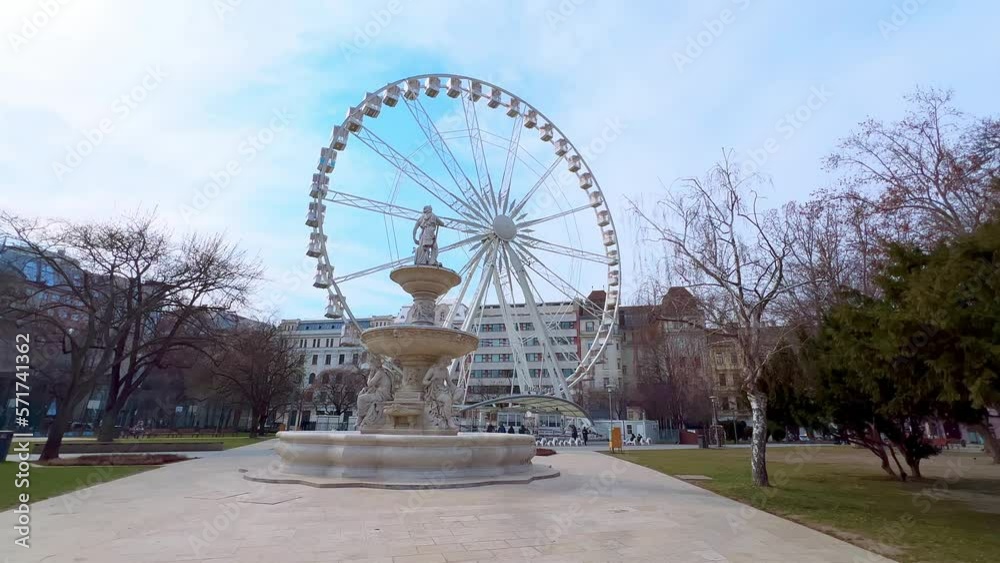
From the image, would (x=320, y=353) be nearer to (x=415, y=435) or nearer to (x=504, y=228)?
(x=504, y=228)

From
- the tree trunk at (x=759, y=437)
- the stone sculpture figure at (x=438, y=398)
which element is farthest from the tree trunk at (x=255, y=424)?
the tree trunk at (x=759, y=437)

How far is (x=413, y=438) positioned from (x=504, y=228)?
58.9 ft

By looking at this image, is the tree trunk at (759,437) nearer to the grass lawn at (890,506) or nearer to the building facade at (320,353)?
the grass lawn at (890,506)

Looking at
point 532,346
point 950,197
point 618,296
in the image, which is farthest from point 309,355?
point 950,197

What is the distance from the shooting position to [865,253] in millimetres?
12984

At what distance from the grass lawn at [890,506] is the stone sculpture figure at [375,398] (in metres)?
7.80

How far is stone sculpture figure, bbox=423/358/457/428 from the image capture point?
1297cm

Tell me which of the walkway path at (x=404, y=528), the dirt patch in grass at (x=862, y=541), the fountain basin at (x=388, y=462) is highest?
the fountain basin at (x=388, y=462)

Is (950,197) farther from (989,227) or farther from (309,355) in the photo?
(309,355)

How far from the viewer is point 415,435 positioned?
11172 millimetres

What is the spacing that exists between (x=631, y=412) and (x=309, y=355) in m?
49.3

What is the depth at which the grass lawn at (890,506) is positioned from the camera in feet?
21.8

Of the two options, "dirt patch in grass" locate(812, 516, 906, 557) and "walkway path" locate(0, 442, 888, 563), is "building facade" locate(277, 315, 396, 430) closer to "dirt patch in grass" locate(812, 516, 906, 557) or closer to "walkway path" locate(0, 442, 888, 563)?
"walkway path" locate(0, 442, 888, 563)

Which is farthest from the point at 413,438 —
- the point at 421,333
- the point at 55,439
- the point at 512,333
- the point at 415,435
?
the point at 512,333
